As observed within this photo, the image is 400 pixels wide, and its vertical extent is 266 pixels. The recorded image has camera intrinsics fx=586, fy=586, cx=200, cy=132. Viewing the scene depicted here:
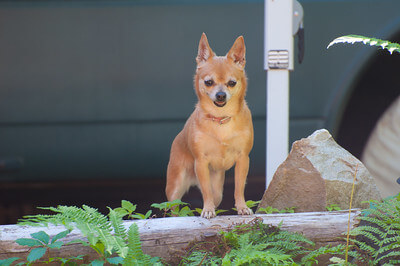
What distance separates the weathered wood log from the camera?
296 centimetres

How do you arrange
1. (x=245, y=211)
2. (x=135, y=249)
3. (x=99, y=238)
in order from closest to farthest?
(x=99, y=238), (x=135, y=249), (x=245, y=211)

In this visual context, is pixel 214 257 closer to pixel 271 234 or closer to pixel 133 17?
pixel 271 234

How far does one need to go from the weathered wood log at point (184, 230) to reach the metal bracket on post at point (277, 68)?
0.93 meters

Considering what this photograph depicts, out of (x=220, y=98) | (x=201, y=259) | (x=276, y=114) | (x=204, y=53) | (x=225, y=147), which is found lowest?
(x=201, y=259)

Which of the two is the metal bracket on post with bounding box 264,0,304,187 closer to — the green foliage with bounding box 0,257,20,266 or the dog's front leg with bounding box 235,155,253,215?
the dog's front leg with bounding box 235,155,253,215

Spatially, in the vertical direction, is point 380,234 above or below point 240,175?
below

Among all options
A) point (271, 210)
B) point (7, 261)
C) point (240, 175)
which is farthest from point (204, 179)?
point (7, 261)

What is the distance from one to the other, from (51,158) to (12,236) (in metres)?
2.09

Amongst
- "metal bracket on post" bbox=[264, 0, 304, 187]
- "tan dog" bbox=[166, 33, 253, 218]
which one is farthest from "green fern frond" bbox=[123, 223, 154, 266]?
"metal bracket on post" bbox=[264, 0, 304, 187]

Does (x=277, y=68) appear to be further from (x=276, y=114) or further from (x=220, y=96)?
(x=220, y=96)

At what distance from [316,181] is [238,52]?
37.7 inches

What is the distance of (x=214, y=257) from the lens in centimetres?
291

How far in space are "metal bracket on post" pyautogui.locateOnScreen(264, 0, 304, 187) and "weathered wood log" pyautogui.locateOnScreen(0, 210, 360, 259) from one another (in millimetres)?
933

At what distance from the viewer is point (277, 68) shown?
163 inches
